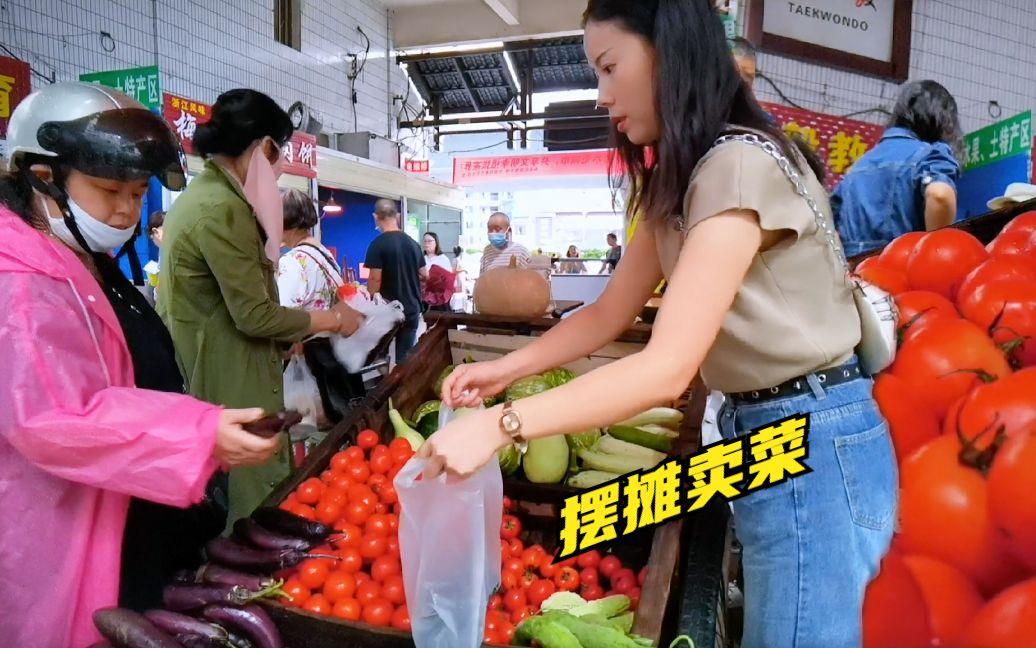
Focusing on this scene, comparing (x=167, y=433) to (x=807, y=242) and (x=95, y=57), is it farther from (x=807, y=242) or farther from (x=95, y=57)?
(x=95, y=57)

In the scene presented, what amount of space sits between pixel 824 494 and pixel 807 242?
408 millimetres

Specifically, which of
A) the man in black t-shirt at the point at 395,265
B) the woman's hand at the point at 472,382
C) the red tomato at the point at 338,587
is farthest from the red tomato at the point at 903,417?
the man in black t-shirt at the point at 395,265

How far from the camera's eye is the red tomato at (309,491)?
6.15ft

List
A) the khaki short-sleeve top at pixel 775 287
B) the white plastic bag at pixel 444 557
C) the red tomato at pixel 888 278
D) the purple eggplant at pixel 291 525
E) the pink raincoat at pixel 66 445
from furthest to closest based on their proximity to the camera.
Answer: the red tomato at pixel 888 278
the purple eggplant at pixel 291 525
the white plastic bag at pixel 444 557
the pink raincoat at pixel 66 445
the khaki short-sleeve top at pixel 775 287

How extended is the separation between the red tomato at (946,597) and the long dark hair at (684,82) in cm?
70

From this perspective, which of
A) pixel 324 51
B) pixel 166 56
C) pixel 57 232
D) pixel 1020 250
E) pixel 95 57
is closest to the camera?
pixel 57 232

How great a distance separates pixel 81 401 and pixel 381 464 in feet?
3.32

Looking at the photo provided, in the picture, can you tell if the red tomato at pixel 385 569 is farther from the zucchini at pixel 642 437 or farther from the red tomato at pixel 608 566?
the zucchini at pixel 642 437

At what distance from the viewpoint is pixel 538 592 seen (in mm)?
1736

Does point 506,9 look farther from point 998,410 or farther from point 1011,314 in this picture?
point 998,410

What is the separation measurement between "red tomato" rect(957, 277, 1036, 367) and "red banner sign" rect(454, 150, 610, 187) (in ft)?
39.1

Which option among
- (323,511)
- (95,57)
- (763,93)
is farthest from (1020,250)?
(95,57)

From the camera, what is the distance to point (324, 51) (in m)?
8.86

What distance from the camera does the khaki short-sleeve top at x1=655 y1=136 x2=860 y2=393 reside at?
97cm
